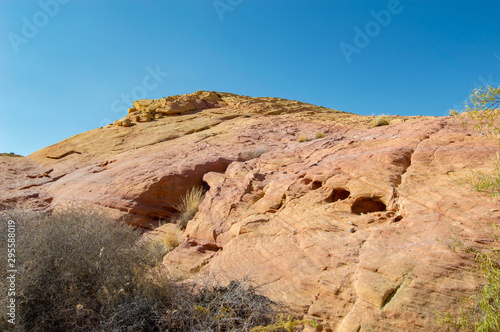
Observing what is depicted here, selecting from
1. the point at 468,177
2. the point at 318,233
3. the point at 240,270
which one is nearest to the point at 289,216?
the point at 318,233

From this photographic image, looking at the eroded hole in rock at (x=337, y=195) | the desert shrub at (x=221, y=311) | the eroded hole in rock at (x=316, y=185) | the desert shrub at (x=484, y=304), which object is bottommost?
the desert shrub at (x=484, y=304)

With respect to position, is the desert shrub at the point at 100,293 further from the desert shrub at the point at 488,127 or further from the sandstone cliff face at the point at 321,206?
the desert shrub at the point at 488,127

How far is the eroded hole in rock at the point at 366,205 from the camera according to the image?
5.71 meters

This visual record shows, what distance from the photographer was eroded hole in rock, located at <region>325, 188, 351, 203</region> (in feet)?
20.1

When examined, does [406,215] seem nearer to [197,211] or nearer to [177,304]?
[177,304]

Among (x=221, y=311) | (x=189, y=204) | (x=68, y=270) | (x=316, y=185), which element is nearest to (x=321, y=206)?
(x=316, y=185)

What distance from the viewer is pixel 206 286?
452 centimetres

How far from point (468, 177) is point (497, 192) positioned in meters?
1.10

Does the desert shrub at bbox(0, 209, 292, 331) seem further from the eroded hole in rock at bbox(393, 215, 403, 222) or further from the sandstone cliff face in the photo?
the eroded hole in rock at bbox(393, 215, 403, 222)

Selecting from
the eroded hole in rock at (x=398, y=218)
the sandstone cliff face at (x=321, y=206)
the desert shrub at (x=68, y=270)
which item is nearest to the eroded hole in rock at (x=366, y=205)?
the sandstone cliff face at (x=321, y=206)

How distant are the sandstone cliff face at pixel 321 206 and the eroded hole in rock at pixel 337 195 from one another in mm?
22

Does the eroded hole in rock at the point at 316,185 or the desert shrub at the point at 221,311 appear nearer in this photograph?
the desert shrub at the point at 221,311

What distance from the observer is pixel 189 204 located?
8.42 meters

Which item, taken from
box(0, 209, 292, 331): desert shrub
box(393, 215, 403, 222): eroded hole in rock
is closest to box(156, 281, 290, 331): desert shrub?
box(0, 209, 292, 331): desert shrub
